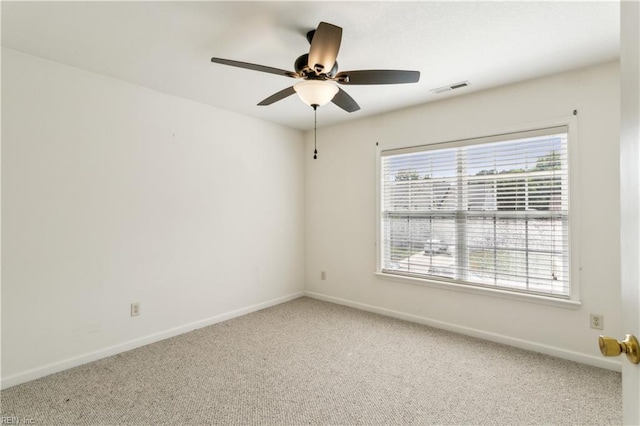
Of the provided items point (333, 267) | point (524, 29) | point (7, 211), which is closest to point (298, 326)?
point (333, 267)

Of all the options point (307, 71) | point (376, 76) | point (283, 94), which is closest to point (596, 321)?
point (376, 76)

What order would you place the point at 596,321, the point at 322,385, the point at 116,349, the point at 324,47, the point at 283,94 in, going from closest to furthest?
the point at 324,47
the point at 322,385
the point at 283,94
the point at 596,321
the point at 116,349

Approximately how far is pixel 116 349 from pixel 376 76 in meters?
3.07

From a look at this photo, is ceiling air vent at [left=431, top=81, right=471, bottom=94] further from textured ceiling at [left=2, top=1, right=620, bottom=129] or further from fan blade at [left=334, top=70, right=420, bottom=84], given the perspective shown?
fan blade at [left=334, top=70, right=420, bottom=84]

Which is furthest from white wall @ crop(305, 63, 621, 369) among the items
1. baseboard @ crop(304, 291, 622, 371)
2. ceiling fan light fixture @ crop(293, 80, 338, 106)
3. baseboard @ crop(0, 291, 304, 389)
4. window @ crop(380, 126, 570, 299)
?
ceiling fan light fixture @ crop(293, 80, 338, 106)

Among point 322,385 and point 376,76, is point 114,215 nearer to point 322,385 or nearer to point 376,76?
point 322,385

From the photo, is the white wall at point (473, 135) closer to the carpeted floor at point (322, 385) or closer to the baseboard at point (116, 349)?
the carpeted floor at point (322, 385)

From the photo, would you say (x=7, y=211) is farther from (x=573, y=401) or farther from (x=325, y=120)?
(x=573, y=401)

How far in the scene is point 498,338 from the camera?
118 inches

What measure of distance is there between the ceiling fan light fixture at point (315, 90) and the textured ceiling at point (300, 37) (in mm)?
354

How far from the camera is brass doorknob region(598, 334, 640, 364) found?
0.73 m

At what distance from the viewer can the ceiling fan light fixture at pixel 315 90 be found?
2053 millimetres

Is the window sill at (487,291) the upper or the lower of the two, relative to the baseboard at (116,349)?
upper

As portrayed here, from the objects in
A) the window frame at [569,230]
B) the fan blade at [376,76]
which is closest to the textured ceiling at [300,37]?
the fan blade at [376,76]
